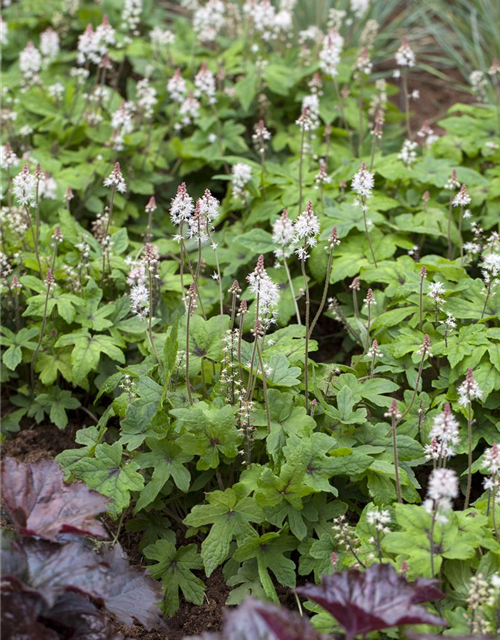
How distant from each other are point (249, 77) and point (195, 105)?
57 centimetres

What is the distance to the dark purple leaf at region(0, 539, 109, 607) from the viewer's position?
7.09 feet

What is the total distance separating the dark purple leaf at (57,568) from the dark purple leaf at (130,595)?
0.18m

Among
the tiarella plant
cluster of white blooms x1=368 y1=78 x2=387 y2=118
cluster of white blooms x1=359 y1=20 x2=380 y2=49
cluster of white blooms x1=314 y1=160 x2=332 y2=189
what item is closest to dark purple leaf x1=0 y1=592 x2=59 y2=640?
the tiarella plant

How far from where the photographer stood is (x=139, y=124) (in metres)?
5.16

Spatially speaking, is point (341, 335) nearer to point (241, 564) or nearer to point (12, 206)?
point (241, 564)

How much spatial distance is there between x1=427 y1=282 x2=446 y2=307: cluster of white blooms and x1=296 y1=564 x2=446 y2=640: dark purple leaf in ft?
4.37

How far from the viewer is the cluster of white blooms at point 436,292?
126 inches

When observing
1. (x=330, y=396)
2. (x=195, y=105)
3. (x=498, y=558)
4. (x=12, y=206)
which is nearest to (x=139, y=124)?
(x=195, y=105)

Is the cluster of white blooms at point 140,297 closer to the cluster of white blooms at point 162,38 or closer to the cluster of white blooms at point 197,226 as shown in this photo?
the cluster of white blooms at point 197,226

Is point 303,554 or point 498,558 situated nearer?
point 498,558

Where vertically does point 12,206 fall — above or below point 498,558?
above

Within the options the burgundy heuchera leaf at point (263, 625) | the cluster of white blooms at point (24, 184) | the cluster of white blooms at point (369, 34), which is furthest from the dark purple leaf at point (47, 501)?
the cluster of white blooms at point (369, 34)

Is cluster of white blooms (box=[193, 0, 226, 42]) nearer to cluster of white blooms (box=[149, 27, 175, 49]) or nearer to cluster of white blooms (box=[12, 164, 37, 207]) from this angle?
cluster of white blooms (box=[149, 27, 175, 49])

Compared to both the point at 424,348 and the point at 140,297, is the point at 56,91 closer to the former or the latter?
the point at 140,297
